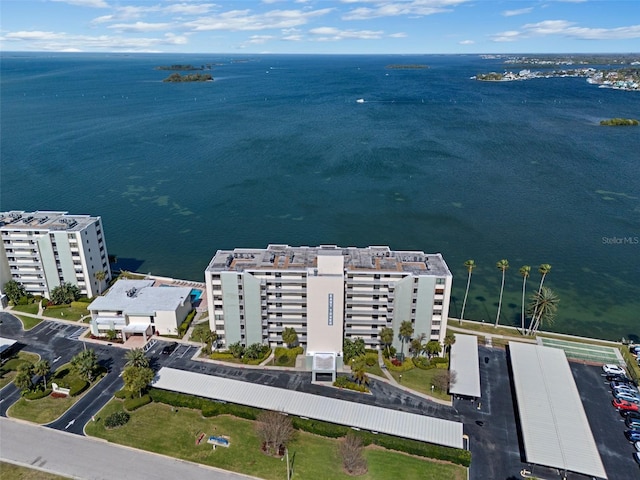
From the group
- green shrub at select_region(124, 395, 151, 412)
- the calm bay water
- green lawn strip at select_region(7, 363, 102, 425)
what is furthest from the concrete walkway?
the calm bay water

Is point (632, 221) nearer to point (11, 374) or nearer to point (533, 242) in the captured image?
point (533, 242)

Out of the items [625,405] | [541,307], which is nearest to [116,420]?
[625,405]

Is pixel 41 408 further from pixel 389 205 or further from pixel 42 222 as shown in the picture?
pixel 389 205

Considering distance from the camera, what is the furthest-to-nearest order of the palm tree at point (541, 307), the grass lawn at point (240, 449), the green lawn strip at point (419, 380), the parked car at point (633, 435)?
the palm tree at point (541, 307) < the green lawn strip at point (419, 380) < the parked car at point (633, 435) < the grass lawn at point (240, 449)

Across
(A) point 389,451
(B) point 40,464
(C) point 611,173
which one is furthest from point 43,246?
(C) point 611,173
